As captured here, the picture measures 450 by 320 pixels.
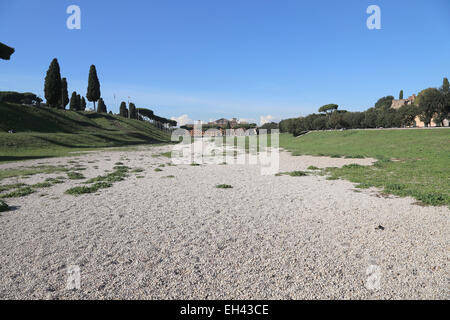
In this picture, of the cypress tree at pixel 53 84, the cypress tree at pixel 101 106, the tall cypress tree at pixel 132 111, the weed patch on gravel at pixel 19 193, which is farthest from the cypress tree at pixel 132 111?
the weed patch on gravel at pixel 19 193

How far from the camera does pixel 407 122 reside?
231 feet

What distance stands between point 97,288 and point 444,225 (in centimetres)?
859

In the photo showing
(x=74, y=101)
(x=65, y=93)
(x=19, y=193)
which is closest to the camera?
(x=19, y=193)

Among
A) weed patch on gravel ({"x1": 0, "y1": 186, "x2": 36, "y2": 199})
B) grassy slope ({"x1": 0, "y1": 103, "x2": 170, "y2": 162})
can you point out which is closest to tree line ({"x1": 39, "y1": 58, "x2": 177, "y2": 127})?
grassy slope ({"x1": 0, "y1": 103, "x2": 170, "y2": 162})

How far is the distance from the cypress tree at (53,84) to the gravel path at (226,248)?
3032 inches

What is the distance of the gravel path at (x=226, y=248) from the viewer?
13.5 feet

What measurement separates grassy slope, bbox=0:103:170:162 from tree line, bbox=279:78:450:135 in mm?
68236

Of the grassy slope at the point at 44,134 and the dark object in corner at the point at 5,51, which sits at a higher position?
the dark object in corner at the point at 5,51

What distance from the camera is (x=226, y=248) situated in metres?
5.55

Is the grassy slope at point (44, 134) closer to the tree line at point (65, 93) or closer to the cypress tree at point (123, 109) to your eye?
the tree line at point (65, 93)

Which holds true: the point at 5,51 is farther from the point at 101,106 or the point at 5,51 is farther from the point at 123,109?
the point at 123,109

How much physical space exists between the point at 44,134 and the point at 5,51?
44.6 ft

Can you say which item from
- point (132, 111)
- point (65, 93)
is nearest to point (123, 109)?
point (132, 111)
